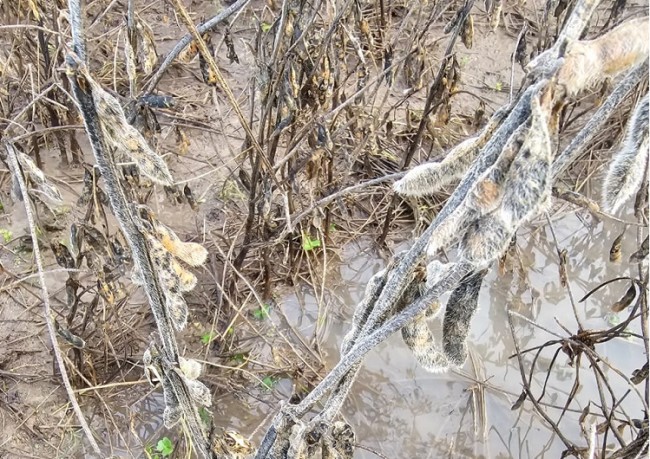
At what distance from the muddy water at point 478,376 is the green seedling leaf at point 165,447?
0.06 meters

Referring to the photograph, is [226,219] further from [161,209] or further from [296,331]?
[296,331]

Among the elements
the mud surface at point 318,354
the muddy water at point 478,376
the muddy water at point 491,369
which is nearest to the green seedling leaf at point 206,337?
the mud surface at point 318,354

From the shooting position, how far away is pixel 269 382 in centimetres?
221

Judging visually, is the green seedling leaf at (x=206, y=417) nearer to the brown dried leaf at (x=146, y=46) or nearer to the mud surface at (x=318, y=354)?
the mud surface at (x=318, y=354)

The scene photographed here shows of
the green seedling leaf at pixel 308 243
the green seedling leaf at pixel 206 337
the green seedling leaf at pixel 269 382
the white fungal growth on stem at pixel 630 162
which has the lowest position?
the green seedling leaf at pixel 206 337

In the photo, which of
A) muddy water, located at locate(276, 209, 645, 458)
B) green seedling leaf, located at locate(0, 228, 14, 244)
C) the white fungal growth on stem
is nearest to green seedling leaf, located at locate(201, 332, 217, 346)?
muddy water, located at locate(276, 209, 645, 458)

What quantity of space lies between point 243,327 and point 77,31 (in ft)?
5.70

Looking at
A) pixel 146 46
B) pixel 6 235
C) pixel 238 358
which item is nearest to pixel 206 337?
pixel 238 358

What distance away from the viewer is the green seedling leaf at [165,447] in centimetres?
199

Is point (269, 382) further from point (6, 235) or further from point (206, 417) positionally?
point (6, 235)

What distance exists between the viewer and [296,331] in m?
2.40

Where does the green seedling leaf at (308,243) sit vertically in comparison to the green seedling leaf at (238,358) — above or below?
above

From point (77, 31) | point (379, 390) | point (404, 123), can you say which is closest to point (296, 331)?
point (379, 390)

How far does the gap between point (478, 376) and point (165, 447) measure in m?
1.15
